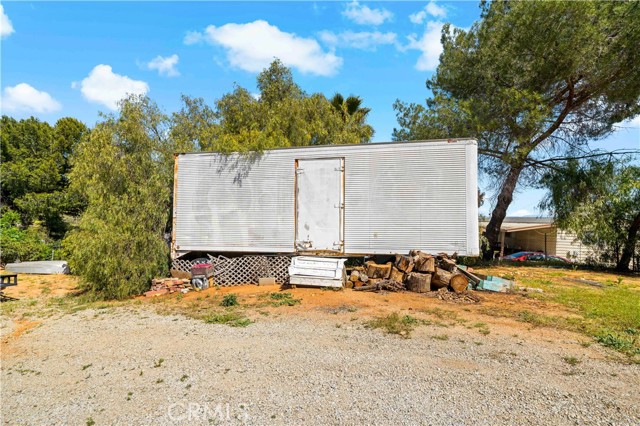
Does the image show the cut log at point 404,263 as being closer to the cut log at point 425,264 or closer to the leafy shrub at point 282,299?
the cut log at point 425,264

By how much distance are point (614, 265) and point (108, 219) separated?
16449 mm

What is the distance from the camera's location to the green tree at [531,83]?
11.4 meters

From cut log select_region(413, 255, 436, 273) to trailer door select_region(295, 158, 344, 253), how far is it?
71.5 inches

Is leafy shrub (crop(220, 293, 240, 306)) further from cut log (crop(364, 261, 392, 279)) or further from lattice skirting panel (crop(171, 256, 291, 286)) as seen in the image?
cut log (crop(364, 261, 392, 279))

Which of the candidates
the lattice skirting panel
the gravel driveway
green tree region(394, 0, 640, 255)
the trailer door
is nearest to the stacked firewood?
the trailer door

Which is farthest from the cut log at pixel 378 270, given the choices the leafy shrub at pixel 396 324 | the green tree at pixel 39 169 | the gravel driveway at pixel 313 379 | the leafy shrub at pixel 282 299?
the green tree at pixel 39 169

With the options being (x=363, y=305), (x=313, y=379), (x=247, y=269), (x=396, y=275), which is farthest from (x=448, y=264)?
(x=313, y=379)

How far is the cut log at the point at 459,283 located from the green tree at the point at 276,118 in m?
7.63

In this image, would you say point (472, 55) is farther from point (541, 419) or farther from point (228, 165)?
point (541, 419)

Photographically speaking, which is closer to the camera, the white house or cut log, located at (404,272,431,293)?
cut log, located at (404,272,431,293)

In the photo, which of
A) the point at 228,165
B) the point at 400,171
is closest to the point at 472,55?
the point at 400,171

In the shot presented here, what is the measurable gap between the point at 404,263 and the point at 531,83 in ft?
28.9

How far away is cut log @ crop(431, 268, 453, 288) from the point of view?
7.72m

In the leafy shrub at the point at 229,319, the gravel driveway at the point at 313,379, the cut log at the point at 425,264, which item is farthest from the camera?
the cut log at the point at 425,264
